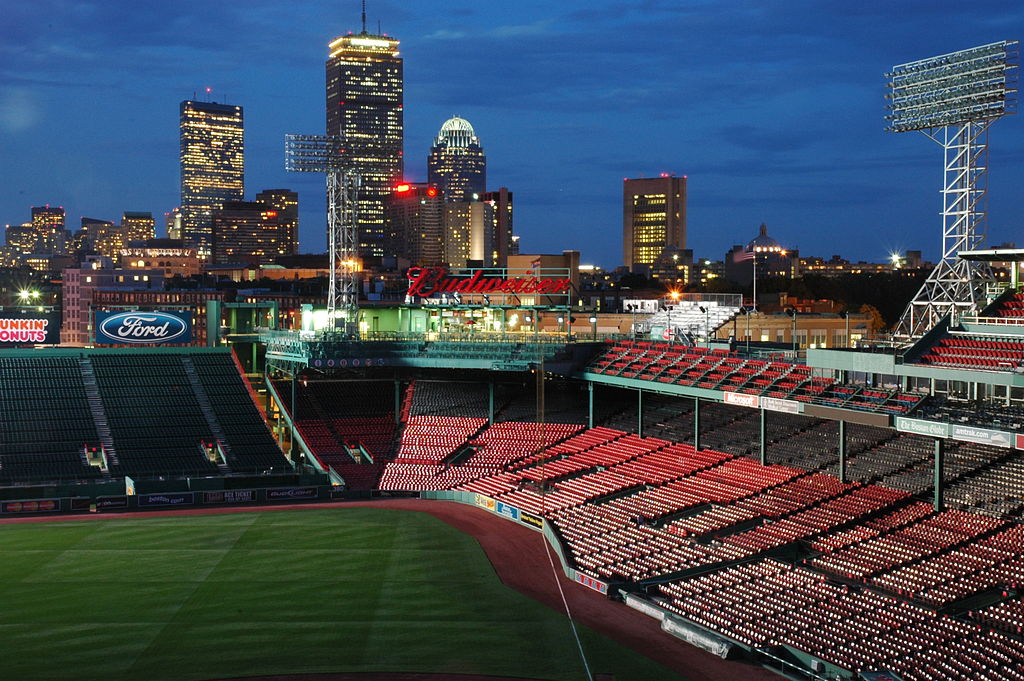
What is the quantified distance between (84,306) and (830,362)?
152 m

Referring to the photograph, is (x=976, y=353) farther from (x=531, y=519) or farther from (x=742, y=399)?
(x=531, y=519)

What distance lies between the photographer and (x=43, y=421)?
57594mm

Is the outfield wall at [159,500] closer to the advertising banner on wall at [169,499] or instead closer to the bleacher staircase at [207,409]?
the advertising banner on wall at [169,499]

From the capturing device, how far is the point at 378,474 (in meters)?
57.2

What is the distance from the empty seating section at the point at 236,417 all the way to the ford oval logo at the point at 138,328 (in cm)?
244

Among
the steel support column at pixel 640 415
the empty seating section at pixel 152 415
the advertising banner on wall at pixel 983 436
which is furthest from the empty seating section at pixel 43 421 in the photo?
the advertising banner on wall at pixel 983 436

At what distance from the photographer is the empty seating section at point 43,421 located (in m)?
53.6

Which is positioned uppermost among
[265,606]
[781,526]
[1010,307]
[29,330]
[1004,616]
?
[1010,307]

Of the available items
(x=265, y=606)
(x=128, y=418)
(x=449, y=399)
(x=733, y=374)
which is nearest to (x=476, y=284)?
(x=449, y=399)

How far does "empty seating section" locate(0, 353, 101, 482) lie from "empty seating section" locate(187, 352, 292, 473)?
702cm

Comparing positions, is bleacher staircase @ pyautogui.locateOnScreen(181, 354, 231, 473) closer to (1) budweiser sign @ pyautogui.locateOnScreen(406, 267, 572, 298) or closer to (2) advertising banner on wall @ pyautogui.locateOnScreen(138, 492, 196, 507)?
(2) advertising banner on wall @ pyautogui.locateOnScreen(138, 492, 196, 507)

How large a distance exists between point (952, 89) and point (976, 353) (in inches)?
552

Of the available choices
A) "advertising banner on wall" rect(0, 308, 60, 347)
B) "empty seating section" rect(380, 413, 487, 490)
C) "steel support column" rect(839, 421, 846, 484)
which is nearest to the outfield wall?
"empty seating section" rect(380, 413, 487, 490)

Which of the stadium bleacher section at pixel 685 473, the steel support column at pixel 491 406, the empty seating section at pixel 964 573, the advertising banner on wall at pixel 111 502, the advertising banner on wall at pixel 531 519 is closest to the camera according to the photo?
the stadium bleacher section at pixel 685 473
